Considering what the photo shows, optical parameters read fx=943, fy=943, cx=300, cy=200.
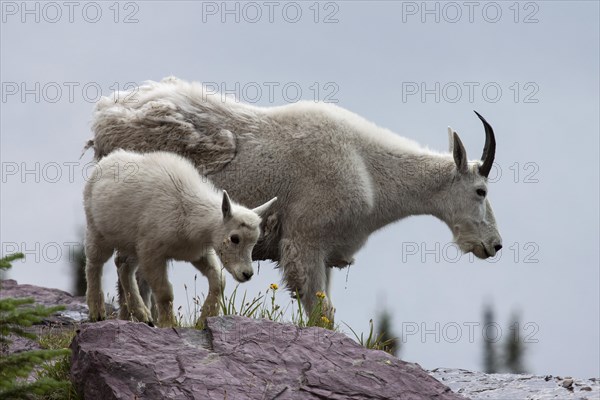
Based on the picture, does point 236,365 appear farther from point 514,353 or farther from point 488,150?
point 514,353

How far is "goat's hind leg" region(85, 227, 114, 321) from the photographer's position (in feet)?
30.0

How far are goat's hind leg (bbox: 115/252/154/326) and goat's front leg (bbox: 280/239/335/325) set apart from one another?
1.53 metres

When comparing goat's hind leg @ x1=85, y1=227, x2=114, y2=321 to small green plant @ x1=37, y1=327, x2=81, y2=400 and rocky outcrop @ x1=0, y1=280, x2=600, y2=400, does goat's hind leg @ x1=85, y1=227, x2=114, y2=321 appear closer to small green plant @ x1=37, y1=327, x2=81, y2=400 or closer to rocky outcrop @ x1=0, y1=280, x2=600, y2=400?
small green plant @ x1=37, y1=327, x2=81, y2=400

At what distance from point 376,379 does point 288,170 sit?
351 cm

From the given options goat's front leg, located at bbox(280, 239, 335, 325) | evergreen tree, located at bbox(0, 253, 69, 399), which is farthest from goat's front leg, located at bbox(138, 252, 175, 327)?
evergreen tree, located at bbox(0, 253, 69, 399)

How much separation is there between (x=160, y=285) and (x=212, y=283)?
462mm

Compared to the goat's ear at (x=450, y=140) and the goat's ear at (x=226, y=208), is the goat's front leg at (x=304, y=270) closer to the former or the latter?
the goat's ear at (x=226, y=208)

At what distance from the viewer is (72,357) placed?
7219 millimetres

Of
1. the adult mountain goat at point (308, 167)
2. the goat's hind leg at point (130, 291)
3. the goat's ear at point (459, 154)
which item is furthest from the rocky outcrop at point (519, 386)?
the goat's hind leg at point (130, 291)

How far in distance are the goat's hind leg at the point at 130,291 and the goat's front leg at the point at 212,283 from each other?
0.91 metres

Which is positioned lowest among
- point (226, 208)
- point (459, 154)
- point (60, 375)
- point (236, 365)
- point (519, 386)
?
point (519, 386)

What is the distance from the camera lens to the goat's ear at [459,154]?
34.0 feet

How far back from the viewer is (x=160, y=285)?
27.6ft

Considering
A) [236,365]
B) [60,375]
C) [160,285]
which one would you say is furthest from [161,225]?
[236,365]
